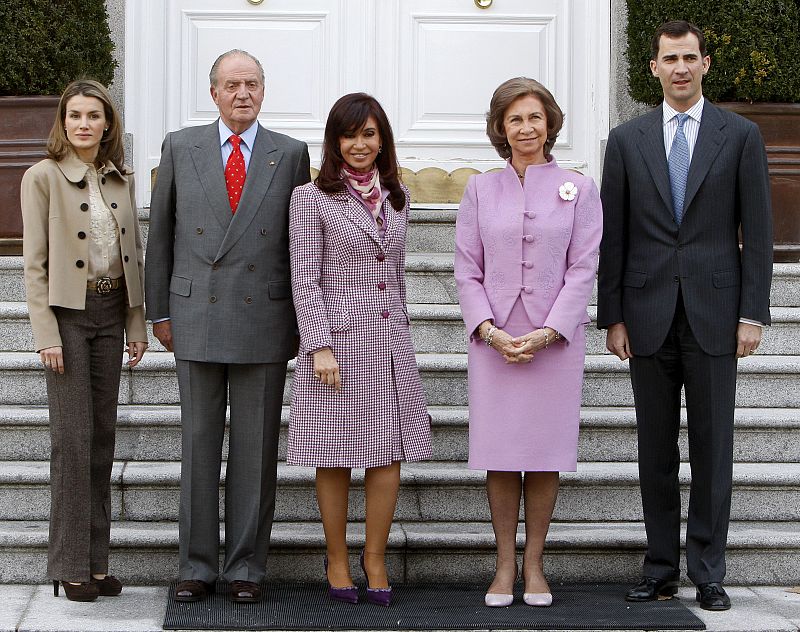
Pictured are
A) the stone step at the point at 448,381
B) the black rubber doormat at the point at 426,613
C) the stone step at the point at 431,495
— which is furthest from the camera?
the stone step at the point at 448,381

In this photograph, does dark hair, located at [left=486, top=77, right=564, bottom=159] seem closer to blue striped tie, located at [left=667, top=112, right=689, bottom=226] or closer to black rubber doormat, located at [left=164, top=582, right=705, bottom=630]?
blue striped tie, located at [left=667, top=112, right=689, bottom=226]

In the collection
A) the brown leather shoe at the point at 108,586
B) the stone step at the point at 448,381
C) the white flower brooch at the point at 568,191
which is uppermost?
the white flower brooch at the point at 568,191

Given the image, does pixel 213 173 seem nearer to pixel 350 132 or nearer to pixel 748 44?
pixel 350 132

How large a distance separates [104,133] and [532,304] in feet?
4.97

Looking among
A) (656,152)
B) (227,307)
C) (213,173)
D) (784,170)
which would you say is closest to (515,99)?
(656,152)

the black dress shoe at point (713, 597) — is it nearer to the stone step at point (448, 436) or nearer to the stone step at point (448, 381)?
the stone step at point (448, 436)

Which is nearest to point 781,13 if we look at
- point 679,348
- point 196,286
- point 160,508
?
point 679,348

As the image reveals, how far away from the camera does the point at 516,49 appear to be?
21.9ft

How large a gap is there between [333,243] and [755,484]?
6.00 feet

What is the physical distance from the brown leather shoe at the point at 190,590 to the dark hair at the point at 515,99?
5.71 ft

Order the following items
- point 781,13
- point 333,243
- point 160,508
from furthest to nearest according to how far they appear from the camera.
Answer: point 781,13
point 160,508
point 333,243

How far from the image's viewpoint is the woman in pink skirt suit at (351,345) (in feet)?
13.3

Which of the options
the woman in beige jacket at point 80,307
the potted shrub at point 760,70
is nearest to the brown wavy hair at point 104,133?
the woman in beige jacket at point 80,307

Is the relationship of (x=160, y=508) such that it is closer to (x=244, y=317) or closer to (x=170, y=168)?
(x=244, y=317)
